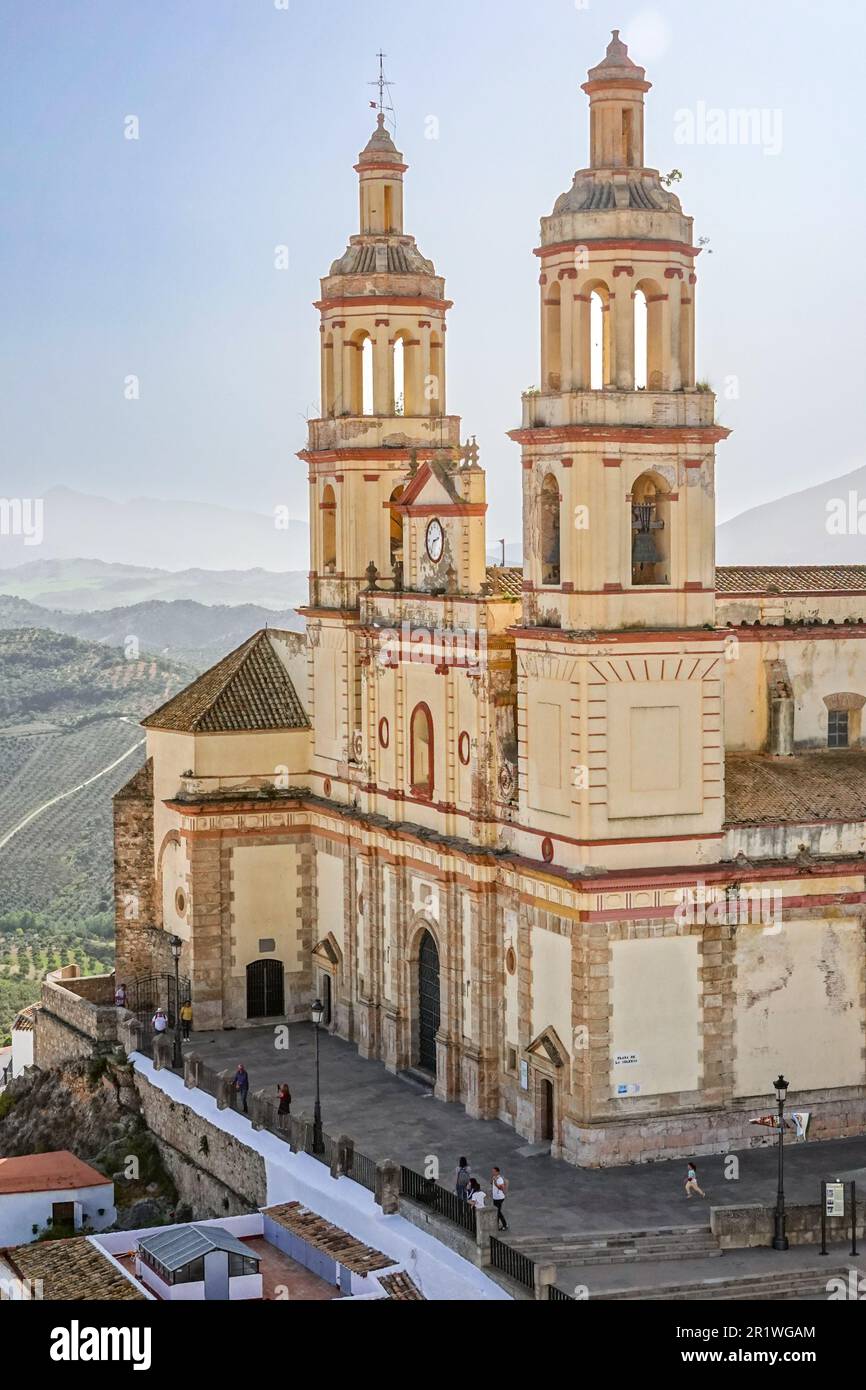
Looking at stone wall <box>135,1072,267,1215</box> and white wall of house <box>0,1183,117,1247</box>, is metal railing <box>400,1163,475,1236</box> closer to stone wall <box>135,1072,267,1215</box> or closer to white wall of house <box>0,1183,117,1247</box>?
stone wall <box>135,1072,267,1215</box>

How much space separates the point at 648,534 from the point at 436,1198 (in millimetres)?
11484

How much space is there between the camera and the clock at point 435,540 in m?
44.4

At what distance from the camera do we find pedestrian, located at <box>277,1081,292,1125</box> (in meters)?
42.3

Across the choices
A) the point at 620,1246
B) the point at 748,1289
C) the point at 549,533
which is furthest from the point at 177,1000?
the point at 748,1289

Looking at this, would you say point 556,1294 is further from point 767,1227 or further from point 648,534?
point 648,534

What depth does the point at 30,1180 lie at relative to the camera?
44281 mm

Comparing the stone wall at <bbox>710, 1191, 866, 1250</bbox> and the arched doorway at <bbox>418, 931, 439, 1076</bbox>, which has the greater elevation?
the arched doorway at <bbox>418, 931, 439, 1076</bbox>

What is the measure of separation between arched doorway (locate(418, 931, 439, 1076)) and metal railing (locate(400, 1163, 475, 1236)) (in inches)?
247

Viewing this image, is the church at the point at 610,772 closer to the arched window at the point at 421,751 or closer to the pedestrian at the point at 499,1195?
the arched window at the point at 421,751

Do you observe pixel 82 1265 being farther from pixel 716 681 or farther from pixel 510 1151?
pixel 716 681

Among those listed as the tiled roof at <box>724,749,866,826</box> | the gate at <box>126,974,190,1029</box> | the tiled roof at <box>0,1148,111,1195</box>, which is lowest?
the tiled roof at <box>0,1148,111,1195</box>

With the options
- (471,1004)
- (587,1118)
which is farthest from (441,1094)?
(587,1118)

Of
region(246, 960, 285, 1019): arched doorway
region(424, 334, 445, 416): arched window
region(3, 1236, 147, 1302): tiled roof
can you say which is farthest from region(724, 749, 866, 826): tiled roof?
region(246, 960, 285, 1019): arched doorway
